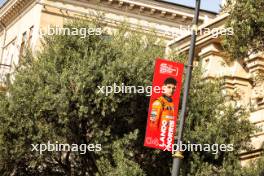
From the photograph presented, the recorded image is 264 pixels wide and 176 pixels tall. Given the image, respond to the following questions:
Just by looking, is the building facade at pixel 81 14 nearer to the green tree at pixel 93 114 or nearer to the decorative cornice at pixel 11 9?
the decorative cornice at pixel 11 9

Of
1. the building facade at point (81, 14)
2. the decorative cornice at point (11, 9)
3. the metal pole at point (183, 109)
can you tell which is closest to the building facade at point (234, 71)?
the metal pole at point (183, 109)

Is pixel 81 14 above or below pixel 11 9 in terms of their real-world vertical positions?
below

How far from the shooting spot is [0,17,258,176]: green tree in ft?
71.6

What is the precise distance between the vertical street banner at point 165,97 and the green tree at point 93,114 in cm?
441

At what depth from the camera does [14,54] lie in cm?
3881

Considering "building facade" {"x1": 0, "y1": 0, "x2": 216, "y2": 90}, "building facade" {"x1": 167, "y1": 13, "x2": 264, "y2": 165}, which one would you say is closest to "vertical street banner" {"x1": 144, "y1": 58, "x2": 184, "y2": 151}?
"building facade" {"x1": 167, "y1": 13, "x2": 264, "y2": 165}

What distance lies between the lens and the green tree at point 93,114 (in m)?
21.8

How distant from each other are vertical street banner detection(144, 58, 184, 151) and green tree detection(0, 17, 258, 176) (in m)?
4.41

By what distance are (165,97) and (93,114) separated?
6647 millimetres

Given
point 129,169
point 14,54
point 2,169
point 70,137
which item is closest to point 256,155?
point 129,169

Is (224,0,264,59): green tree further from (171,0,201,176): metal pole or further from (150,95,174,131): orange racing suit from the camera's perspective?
A: (150,95,174,131): orange racing suit

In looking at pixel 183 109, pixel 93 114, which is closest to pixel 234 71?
pixel 93 114

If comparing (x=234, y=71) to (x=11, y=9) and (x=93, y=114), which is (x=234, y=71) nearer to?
(x=93, y=114)

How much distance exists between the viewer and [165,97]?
53.2 ft
